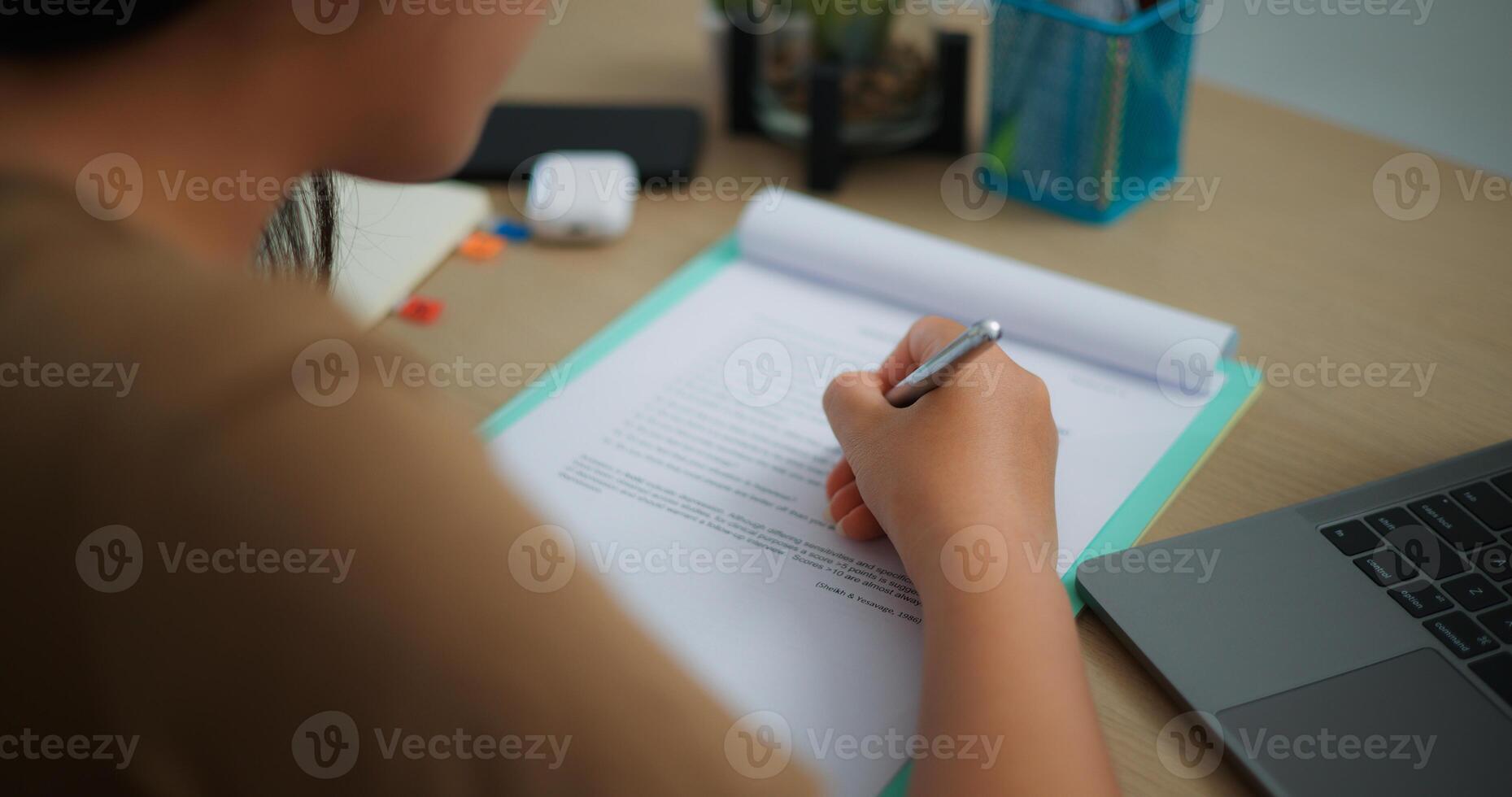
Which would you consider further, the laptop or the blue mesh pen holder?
the blue mesh pen holder

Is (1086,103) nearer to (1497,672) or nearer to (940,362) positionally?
(940,362)

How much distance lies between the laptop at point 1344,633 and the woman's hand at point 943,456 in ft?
0.19

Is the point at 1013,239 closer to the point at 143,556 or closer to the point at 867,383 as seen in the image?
the point at 867,383

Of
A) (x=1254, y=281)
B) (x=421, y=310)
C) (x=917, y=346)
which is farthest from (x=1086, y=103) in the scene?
(x=421, y=310)

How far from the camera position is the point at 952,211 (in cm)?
91

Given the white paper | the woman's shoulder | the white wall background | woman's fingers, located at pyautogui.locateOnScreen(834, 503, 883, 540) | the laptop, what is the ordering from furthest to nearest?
the white wall background → the white paper → woman's fingers, located at pyautogui.locateOnScreen(834, 503, 883, 540) → the laptop → the woman's shoulder

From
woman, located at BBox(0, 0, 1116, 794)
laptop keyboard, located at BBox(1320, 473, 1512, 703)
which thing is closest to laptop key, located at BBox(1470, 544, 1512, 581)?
laptop keyboard, located at BBox(1320, 473, 1512, 703)

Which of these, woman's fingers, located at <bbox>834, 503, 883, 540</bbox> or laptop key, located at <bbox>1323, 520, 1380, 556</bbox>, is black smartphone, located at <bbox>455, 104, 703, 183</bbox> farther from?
laptop key, located at <bbox>1323, 520, 1380, 556</bbox>

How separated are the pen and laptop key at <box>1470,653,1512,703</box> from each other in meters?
0.26

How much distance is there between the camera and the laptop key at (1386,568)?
1.79ft

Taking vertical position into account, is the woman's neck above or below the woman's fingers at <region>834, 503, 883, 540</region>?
above

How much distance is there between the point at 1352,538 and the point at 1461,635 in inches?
2.7

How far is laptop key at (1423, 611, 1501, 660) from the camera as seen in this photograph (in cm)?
51

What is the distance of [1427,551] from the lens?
1.82ft
